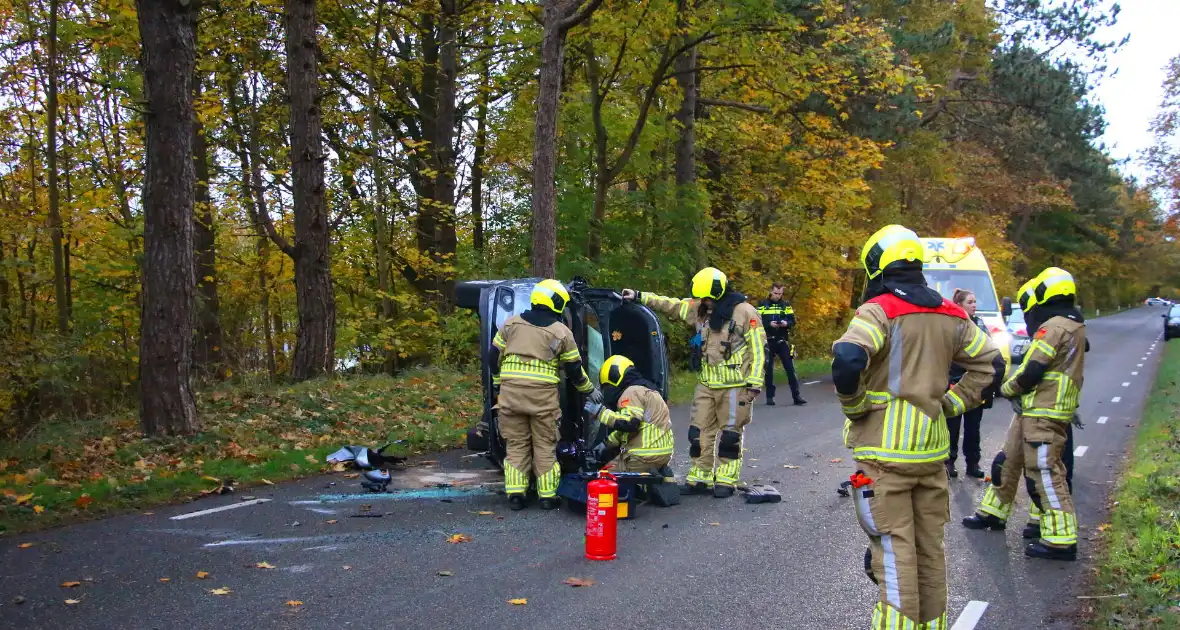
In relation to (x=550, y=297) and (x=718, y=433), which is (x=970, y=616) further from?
(x=550, y=297)

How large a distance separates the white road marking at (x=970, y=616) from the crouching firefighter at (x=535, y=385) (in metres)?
3.34

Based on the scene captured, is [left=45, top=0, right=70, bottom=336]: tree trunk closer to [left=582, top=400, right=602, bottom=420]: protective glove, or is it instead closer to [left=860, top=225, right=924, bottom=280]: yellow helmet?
[left=582, top=400, right=602, bottom=420]: protective glove

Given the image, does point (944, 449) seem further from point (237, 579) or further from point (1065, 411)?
point (237, 579)

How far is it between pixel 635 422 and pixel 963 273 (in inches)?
467

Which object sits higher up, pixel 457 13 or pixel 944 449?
pixel 457 13

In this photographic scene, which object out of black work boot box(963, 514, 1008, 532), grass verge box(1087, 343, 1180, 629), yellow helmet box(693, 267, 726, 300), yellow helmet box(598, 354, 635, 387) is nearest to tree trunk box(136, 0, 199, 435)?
yellow helmet box(598, 354, 635, 387)

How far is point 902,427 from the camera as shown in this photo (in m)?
4.15

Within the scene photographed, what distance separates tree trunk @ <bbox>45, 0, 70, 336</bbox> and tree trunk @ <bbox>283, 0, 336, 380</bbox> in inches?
214

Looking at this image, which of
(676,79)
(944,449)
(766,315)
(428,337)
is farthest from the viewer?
(428,337)

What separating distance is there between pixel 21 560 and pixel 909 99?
22.7 m

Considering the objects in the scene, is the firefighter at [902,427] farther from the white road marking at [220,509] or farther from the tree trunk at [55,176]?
the tree trunk at [55,176]

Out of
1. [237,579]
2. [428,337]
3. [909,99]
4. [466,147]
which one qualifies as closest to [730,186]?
[909,99]


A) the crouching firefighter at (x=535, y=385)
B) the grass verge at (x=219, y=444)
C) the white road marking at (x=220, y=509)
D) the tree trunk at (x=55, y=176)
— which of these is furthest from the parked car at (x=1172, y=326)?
the white road marking at (x=220, y=509)

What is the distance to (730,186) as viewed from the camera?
2480cm
